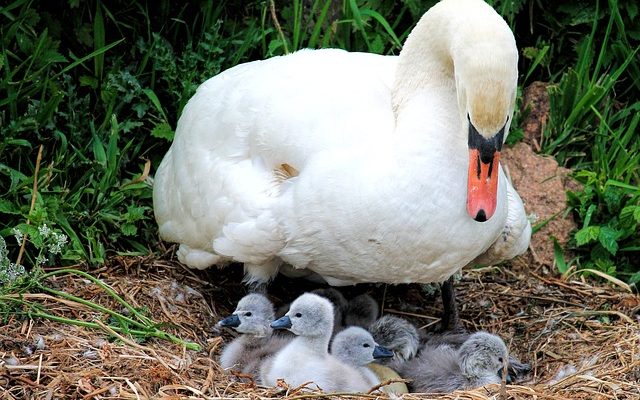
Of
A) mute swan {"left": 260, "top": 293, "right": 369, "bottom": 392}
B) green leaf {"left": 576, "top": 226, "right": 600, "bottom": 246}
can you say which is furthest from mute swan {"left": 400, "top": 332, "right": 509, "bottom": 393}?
green leaf {"left": 576, "top": 226, "right": 600, "bottom": 246}

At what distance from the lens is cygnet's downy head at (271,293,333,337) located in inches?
225

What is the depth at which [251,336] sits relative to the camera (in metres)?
6.07

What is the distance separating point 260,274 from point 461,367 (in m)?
1.12

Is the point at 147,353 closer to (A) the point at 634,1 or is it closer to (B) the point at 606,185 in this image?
(B) the point at 606,185

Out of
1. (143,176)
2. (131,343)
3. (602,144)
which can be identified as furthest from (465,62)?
(602,144)

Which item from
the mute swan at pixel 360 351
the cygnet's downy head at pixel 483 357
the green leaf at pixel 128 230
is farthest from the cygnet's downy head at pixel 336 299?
the green leaf at pixel 128 230

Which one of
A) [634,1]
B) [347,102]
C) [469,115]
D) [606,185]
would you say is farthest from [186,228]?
[634,1]

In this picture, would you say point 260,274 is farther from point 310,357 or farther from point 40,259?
point 40,259

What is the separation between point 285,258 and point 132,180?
147 centimetres

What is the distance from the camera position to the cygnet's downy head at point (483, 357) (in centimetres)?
583

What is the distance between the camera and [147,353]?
555 cm

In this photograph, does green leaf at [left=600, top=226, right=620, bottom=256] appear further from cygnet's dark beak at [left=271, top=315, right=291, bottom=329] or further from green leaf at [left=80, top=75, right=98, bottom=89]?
green leaf at [left=80, top=75, right=98, bottom=89]

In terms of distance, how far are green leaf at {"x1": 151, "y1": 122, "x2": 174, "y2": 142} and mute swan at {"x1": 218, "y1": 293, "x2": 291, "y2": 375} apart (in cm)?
140

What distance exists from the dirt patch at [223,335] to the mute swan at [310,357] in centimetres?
21
